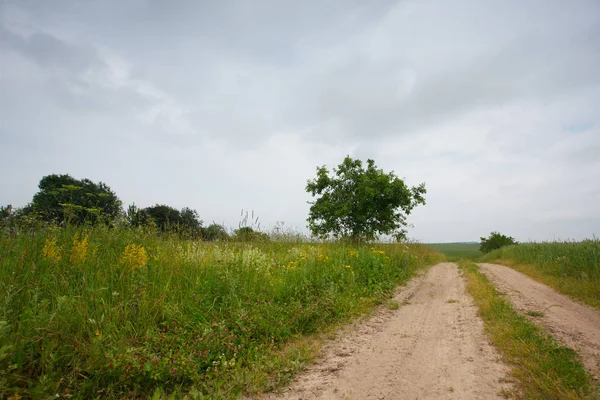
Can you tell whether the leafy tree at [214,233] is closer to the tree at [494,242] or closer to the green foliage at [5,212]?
the green foliage at [5,212]

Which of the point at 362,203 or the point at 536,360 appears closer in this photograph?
the point at 536,360

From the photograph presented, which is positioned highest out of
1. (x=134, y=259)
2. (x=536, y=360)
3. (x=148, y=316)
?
(x=134, y=259)

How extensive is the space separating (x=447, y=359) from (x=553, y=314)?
382cm

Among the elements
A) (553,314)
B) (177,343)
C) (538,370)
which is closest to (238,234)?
(177,343)

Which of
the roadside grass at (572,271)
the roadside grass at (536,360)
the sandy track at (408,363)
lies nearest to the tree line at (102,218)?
the sandy track at (408,363)

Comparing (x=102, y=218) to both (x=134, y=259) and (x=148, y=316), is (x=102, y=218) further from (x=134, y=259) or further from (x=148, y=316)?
(x=148, y=316)

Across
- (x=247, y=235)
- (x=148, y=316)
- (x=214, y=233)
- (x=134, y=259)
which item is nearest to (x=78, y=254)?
(x=134, y=259)

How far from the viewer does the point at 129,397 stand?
117 inches

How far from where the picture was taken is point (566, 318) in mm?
5660

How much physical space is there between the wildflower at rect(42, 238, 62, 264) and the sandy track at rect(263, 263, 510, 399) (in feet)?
12.1

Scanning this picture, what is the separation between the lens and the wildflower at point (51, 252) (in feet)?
14.3

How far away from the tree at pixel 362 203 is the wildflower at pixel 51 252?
1509 cm

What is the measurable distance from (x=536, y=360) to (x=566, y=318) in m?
3.16

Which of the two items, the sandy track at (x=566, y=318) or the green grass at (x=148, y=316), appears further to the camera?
the sandy track at (x=566, y=318)
